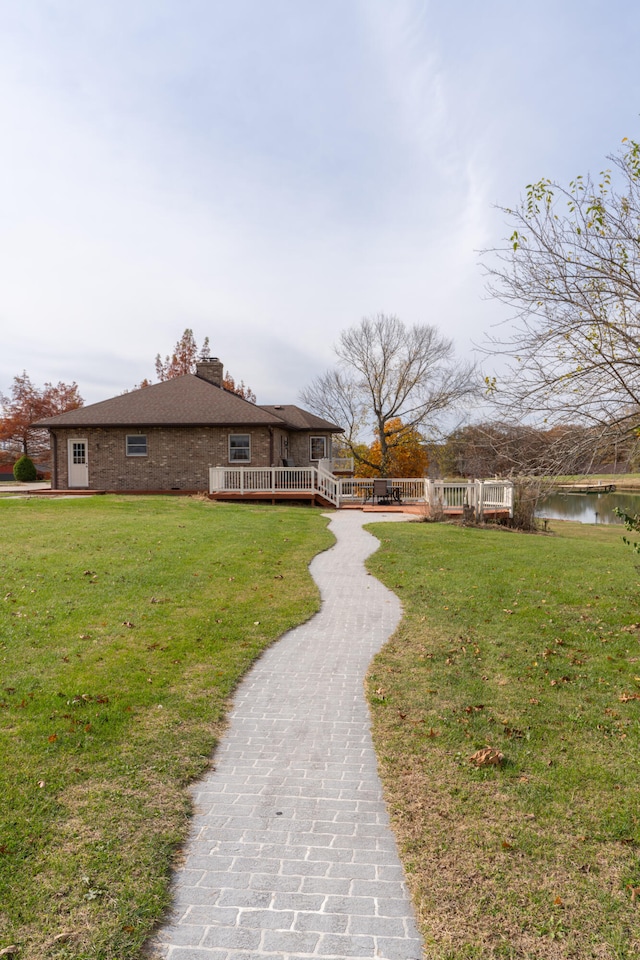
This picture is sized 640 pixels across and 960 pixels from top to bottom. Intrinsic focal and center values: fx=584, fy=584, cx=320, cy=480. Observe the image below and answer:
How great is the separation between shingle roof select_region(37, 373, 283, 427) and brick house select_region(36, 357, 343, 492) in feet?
0.15

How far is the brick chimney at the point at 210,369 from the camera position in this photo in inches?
1273

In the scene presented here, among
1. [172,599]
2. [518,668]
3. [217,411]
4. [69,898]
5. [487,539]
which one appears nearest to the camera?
[69,898]

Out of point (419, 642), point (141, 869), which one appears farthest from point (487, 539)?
point (141, 869)

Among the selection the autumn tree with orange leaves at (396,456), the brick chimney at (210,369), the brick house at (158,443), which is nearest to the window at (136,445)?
the brick house at (158,443)

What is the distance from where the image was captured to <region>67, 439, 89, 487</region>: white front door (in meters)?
26.8

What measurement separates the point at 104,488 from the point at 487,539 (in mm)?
17980

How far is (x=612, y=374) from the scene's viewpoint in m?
6.32

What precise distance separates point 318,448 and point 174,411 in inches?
311

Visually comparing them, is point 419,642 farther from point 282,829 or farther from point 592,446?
point 282,829

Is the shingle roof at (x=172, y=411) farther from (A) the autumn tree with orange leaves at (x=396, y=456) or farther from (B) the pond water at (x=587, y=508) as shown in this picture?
(B) the pond water at (x=587, y=508)

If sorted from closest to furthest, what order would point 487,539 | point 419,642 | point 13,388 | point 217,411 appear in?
point 419,642
point 487,539
point 217,411
point 13,388

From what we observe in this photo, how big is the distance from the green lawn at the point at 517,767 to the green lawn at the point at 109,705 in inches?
57.9

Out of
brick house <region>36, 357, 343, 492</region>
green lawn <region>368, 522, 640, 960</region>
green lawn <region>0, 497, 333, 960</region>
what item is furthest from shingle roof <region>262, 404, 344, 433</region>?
green lawn <region>368, 522, 640, 960</region>

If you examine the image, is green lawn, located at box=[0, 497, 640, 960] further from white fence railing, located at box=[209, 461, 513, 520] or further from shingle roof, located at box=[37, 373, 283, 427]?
shingle roof, located at box=[37, 373, 283, 427]
